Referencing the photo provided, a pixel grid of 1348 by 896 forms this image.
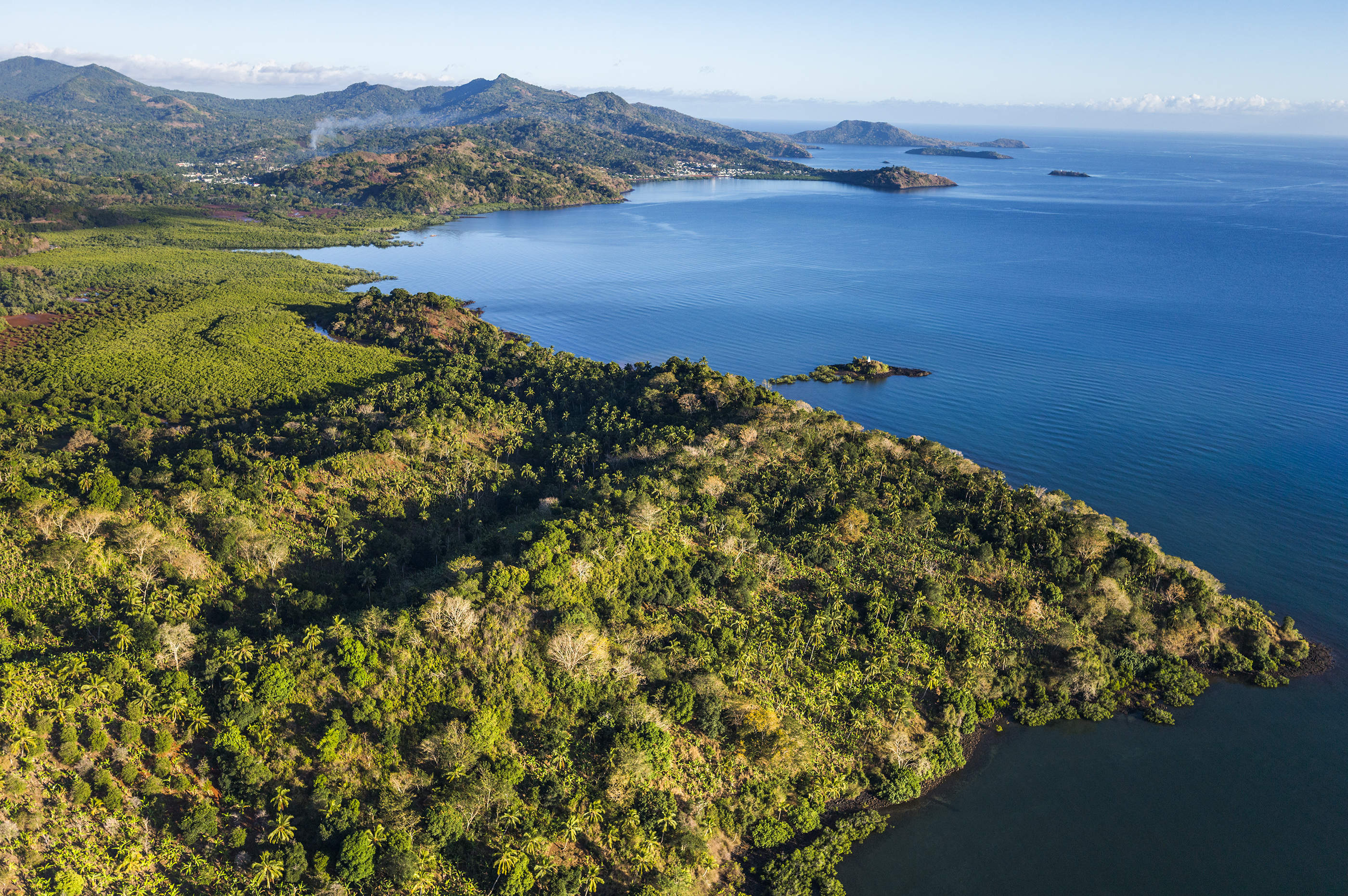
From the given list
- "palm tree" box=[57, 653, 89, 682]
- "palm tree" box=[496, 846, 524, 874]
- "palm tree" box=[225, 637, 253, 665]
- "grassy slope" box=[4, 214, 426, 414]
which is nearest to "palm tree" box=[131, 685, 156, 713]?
"palm tree" box=[57, 653, 89, 682]

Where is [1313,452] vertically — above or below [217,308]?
below

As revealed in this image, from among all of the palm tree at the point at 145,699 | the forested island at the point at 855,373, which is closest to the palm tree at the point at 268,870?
the palm tree at the point at 145,699

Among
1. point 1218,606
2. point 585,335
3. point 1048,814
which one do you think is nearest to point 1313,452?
point 1218,606

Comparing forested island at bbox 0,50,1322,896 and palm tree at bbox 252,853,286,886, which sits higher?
forested island at bbox 0,50,1322,896

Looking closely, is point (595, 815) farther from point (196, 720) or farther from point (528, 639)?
point (196, 720)

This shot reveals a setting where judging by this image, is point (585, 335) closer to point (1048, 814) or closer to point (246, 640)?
point (246, 640)

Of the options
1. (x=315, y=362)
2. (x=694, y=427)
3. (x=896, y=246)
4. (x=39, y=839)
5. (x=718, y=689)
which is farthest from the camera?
(x=896, y=246)

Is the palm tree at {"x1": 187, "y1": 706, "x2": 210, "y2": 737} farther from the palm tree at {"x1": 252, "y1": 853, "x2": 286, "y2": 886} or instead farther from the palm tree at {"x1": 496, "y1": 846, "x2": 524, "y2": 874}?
the palm tree at {"x1": 496, "y1": 846, "x2": 524, "y2": 874}
